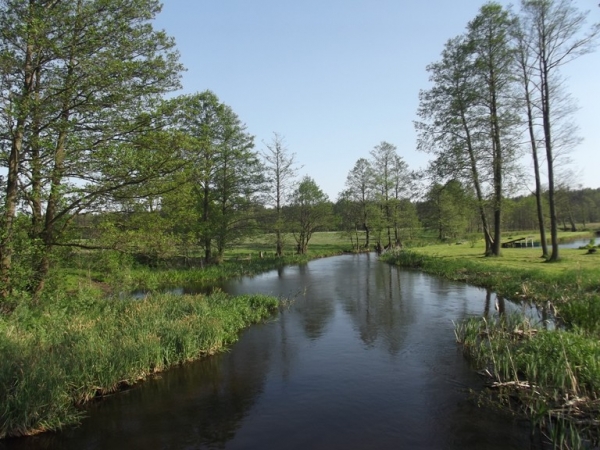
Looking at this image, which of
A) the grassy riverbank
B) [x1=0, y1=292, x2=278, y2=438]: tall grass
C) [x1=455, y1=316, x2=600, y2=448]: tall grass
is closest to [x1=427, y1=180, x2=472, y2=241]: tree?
the grassy riverbank

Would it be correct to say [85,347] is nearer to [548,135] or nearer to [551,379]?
[551,379]

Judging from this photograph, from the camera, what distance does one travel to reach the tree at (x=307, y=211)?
52188 mm

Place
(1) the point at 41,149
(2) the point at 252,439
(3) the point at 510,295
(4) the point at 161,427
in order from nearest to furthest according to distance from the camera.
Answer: (2) the point at 252,439, (4) the point at 161,427, (1) the point at 41,149, (3) the point at 510,295

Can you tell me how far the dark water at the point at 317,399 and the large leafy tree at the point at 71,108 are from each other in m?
6.67

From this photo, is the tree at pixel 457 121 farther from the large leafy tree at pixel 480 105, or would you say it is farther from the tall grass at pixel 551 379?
the tall grass at pixel 551 379

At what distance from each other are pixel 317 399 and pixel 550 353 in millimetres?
5569

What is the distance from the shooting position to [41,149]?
512 inches

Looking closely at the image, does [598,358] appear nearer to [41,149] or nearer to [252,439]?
[252,439]

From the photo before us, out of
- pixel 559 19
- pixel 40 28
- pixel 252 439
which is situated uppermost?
pixel 559 19

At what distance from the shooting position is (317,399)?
30.7ft

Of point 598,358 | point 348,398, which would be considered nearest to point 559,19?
point 598,358

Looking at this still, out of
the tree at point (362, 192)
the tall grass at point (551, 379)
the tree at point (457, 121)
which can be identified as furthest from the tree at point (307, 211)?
the tall grass at point (551, 379)

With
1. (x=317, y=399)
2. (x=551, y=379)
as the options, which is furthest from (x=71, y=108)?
(x=551, y=379)

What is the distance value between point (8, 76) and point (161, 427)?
38.8ft
